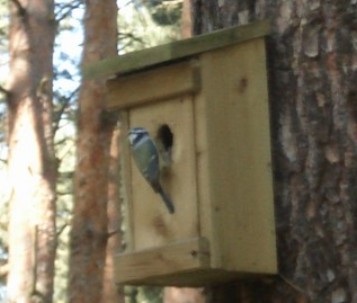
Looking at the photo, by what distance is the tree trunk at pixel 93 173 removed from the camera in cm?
981

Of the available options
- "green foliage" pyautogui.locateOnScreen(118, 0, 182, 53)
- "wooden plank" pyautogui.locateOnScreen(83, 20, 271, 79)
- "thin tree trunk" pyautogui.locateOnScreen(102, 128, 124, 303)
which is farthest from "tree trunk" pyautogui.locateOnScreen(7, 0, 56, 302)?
"wooden plank" pyautogui.locateOnScreen(83, 20, 271, 79)

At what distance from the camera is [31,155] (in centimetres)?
965

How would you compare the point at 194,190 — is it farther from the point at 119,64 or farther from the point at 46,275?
the point at 46,275

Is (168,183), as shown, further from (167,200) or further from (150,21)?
(150,21)

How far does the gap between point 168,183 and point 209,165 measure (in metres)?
0.18

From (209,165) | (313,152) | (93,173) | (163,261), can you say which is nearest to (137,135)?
(209,165)

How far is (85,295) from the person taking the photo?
9898mm

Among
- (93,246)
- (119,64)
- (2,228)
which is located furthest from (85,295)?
(119,64)

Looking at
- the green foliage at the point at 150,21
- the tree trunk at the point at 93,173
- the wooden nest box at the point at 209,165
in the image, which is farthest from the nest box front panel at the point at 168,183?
the green foliage at the point at 150,21

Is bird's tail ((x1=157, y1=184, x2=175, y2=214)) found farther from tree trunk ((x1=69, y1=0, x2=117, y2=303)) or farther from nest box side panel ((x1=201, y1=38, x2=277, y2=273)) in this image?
tree trunk ((x1=69, y1=0, x2=117, y2=303))

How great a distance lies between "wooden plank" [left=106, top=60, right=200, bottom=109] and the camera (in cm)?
335

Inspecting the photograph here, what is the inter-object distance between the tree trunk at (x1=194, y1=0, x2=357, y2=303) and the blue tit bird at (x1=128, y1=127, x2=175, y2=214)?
1.05ft

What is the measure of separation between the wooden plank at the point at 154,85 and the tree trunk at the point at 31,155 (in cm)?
551

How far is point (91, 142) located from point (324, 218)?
7216 millimetres
